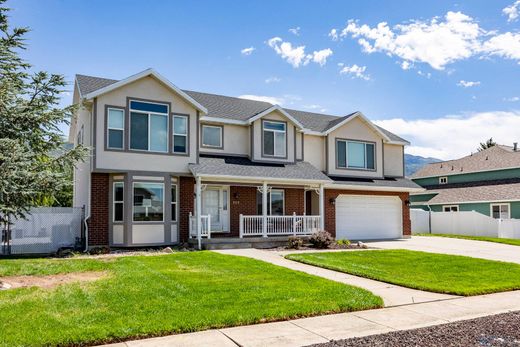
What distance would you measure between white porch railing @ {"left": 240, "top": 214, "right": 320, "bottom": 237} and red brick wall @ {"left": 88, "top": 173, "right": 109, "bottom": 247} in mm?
5341

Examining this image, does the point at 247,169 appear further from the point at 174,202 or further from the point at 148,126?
the point at 148,126

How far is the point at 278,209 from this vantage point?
71.2 feet

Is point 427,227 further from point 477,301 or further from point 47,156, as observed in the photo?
point 47,156

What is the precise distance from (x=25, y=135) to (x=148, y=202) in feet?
24.3

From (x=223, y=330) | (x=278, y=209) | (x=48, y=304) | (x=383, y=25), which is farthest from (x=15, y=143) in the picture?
(x=278, y=209)

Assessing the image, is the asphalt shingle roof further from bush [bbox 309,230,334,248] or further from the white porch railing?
bush [bbox 309,230,334,248]

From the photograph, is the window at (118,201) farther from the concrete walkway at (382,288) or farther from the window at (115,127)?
the concrete walkway at (382,288)

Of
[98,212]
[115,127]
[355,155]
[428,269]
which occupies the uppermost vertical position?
[115,127]

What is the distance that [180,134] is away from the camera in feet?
61.2

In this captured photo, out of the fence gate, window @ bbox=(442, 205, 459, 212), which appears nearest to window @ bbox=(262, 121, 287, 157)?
the fence gate

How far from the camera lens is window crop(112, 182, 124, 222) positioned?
57.5 ft

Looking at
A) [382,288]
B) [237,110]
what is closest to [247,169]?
[237,110]

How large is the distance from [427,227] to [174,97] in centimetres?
2072

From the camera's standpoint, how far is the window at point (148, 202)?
57.7ft
